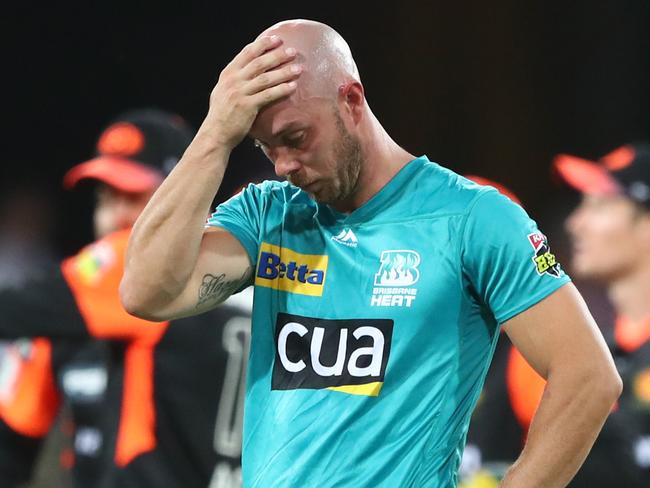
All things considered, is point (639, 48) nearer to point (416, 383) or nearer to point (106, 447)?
point (106, 447)

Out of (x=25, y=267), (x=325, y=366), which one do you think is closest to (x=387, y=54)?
(x=25, y=267)

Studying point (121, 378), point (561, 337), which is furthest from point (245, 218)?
point (121, 378)

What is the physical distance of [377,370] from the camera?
2.46m

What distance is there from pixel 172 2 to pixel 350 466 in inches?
235

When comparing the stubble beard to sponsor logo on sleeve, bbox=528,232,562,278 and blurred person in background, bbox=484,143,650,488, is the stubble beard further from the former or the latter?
blurred person in background, bbox=484,143,650,488

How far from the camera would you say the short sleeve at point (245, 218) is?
267 cm

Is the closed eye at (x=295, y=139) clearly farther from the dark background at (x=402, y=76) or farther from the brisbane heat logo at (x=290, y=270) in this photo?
the dark background at (x=402, y=76)

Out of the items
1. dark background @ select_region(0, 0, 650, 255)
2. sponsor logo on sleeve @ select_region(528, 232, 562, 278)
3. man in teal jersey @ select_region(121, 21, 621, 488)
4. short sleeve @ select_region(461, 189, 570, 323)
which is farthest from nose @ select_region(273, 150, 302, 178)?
dark background @ select_region(0, 0, 650, 255)

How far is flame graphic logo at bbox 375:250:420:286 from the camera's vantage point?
2473mm

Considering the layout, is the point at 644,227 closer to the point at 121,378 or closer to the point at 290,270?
the point at 121,378

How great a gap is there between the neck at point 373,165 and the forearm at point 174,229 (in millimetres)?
294

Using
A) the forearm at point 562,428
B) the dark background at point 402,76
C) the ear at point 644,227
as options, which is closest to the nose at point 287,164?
the forearm at point 562,428

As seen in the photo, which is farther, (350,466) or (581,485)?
(581,485)

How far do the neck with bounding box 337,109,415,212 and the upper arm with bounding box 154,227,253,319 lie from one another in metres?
0.25
